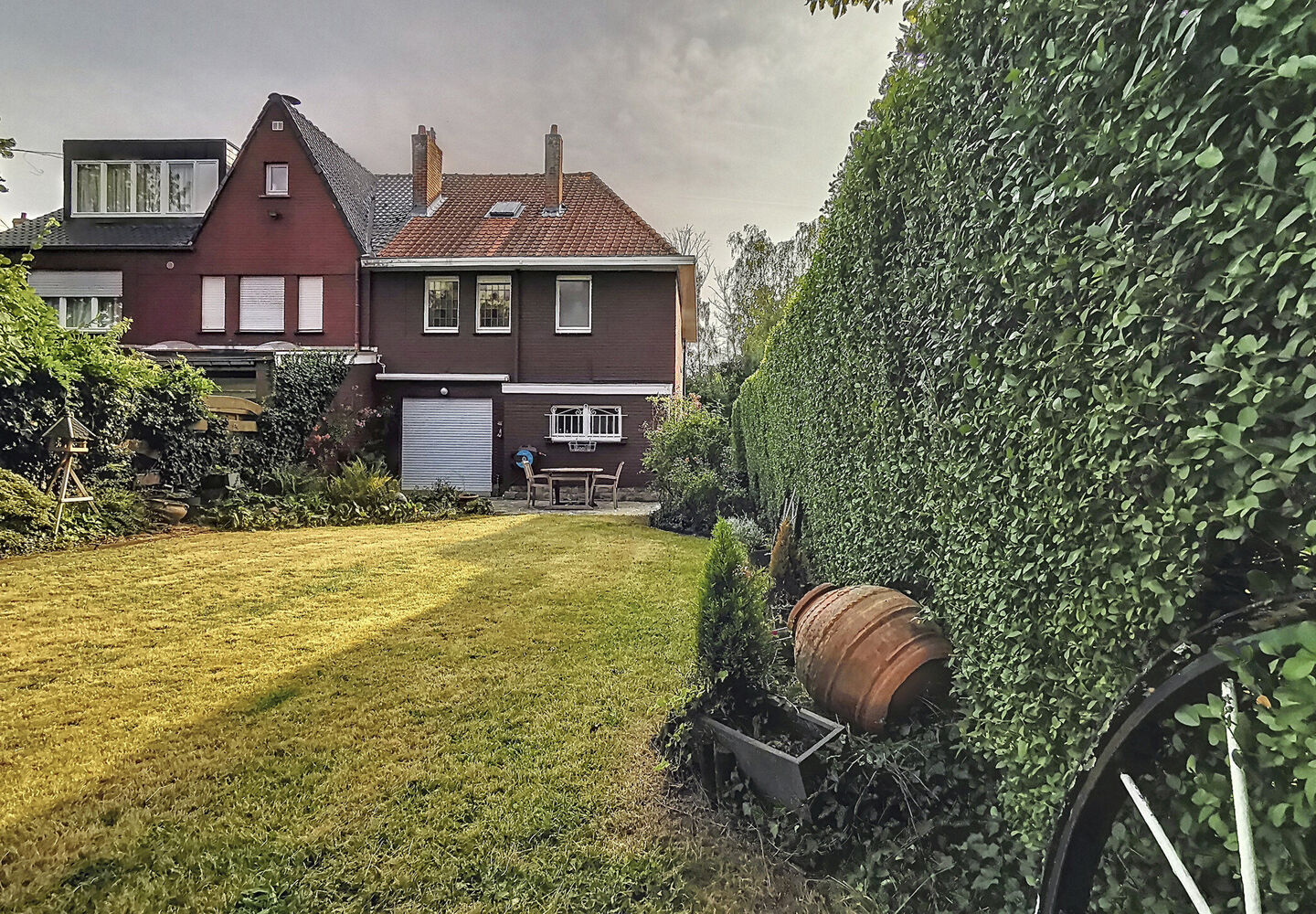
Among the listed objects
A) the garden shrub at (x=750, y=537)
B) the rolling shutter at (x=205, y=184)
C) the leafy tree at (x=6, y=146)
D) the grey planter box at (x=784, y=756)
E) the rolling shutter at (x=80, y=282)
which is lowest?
the grey planter box at (x=784, y=756)

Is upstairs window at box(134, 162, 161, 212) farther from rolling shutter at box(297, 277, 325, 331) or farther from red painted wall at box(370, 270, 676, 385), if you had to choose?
red painted wall at box(370, 270, 676, 385)

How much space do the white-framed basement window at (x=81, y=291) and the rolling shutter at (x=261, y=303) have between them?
3.91 meters

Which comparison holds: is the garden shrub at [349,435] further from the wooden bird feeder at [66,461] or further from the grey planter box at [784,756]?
the grey planter box at [784,756]

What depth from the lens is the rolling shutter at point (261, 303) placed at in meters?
16.0

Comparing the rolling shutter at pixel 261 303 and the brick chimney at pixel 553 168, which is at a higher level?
the brick chimney at pixel 553 168

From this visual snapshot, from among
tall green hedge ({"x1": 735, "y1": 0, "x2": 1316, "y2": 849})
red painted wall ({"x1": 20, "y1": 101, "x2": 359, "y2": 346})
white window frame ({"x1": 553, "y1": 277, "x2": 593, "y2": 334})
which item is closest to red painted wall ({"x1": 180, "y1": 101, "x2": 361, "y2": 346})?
red painted wall ({"x1": 20, "y1": 101, "x2": 359, "y2": 346})

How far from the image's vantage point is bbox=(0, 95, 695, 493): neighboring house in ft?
49.2

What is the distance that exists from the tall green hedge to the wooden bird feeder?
9082mm

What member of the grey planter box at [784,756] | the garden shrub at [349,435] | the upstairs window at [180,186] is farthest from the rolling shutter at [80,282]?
the grey planter box at [784,756]

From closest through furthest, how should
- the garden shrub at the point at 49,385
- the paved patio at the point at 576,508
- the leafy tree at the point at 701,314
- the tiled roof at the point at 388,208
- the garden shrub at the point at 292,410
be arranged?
the garden shrub at the point at 49,385 → the garden shrub at the point at 292,410 → the paved patio at the point at 576,508 → the tiled roof at the point at 388,208 → the leafy tree at the point at 701,314

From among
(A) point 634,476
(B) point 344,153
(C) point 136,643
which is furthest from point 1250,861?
(B) point 344,153

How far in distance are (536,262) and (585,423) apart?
4.23 metres

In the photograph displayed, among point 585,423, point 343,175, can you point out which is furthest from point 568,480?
point 343,175

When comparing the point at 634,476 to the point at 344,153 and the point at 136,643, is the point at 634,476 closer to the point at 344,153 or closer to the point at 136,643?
the point at 136,643
